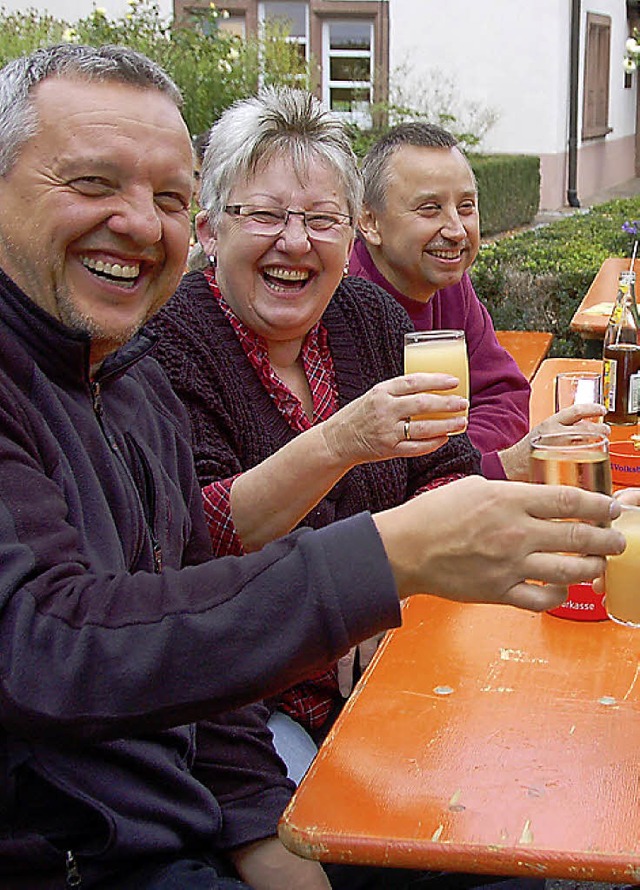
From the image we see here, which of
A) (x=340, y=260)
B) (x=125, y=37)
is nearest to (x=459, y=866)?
(x=340, y=260)

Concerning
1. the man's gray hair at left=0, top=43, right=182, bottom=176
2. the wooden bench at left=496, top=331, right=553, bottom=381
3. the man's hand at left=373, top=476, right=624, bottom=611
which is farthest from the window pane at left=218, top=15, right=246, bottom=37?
the man's hand at left=373, top=476, right=624, bottom=611

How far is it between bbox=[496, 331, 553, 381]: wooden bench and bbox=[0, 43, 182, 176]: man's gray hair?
9.38 ft

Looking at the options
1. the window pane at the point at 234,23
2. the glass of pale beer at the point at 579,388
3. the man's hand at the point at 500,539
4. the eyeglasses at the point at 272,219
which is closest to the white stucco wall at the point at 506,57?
the window pane at the point at 234,23

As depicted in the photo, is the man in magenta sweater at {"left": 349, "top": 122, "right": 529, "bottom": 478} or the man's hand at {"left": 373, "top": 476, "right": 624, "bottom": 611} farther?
the man in magenta sweater at {"left": 349, "top": 122, "right": 529, "bottom": 478}

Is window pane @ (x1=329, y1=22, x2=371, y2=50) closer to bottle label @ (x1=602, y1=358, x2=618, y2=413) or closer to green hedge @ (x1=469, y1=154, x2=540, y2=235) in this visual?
green hedge @ (x1=469, y1=154, x2=540, y2=235)

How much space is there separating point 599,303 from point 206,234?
3.11 m

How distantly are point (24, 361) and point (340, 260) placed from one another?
123 centimetres

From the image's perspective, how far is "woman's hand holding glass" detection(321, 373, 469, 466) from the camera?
6.47 ft

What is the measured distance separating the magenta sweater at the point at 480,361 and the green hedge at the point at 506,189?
1183 centimetres

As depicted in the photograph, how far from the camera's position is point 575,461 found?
158cm

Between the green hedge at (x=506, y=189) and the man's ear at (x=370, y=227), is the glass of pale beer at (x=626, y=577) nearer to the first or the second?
the man's ear at (x=370, y=227)

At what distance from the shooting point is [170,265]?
179cm

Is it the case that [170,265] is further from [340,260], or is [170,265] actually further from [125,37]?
[125,37]

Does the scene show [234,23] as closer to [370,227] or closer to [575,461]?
[370,227]
